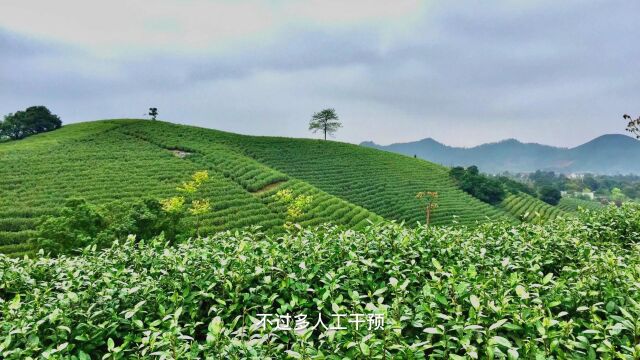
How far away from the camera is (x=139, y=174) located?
3803 cm

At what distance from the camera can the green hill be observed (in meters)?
31.2

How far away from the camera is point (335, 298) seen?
3586 millimetres

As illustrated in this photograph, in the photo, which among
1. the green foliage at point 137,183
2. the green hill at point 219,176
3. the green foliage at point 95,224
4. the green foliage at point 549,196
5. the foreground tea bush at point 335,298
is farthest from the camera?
the green foliage at point 549,196

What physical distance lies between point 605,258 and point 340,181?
164 ft

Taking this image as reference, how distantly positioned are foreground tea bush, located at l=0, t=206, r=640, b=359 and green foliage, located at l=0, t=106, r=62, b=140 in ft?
245

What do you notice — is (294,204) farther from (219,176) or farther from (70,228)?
(70,228)

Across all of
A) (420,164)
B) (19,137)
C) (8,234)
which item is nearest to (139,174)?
(8,234)

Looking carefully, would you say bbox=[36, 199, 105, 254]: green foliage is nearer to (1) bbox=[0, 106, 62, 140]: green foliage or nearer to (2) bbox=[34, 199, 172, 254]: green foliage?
(2) bbox=[34, 199, 172, 254]: green foliage

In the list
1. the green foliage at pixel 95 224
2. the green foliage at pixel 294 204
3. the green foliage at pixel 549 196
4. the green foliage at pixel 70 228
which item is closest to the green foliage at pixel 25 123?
the green foliage at pixel 294 204

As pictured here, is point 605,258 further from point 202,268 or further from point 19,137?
point 19,137

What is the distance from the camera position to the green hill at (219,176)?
1230 inches

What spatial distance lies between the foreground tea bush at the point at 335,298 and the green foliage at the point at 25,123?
2945 inches

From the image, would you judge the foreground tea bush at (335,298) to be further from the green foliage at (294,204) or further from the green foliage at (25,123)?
the green foliage at (25,123)

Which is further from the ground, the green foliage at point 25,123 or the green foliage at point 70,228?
the green foliage at point 25,123
